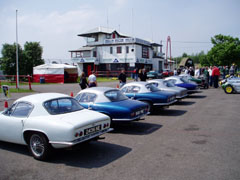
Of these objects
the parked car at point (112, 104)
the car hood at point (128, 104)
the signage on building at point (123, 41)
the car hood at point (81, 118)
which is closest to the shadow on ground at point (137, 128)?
the parked car at point (112, 104)

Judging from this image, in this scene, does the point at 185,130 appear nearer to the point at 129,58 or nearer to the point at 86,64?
the point at 129,58

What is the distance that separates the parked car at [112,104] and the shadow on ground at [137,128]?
31 centimetres

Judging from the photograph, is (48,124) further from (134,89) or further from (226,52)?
(226,52)

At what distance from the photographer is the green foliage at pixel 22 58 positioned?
41.5 meters

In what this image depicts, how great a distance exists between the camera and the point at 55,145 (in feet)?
16.0

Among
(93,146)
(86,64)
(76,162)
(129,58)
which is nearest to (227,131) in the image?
(93,146)

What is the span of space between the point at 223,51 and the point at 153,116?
114 feet

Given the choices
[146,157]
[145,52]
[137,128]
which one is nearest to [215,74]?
[137,128]

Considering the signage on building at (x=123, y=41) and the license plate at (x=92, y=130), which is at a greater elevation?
the signage on building at (x=123, y=41)

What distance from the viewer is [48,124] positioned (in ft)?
16.2

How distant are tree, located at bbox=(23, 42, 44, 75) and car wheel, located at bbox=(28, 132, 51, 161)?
1639 inches

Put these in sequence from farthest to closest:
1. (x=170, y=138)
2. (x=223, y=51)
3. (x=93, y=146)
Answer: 1. (x=223, y=51)
2. (x=170, y=138)
3. (x=93, y=146)

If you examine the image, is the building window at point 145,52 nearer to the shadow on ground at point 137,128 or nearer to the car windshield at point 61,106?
the shadow on ground at point 137,128

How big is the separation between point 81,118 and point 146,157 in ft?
5.45
